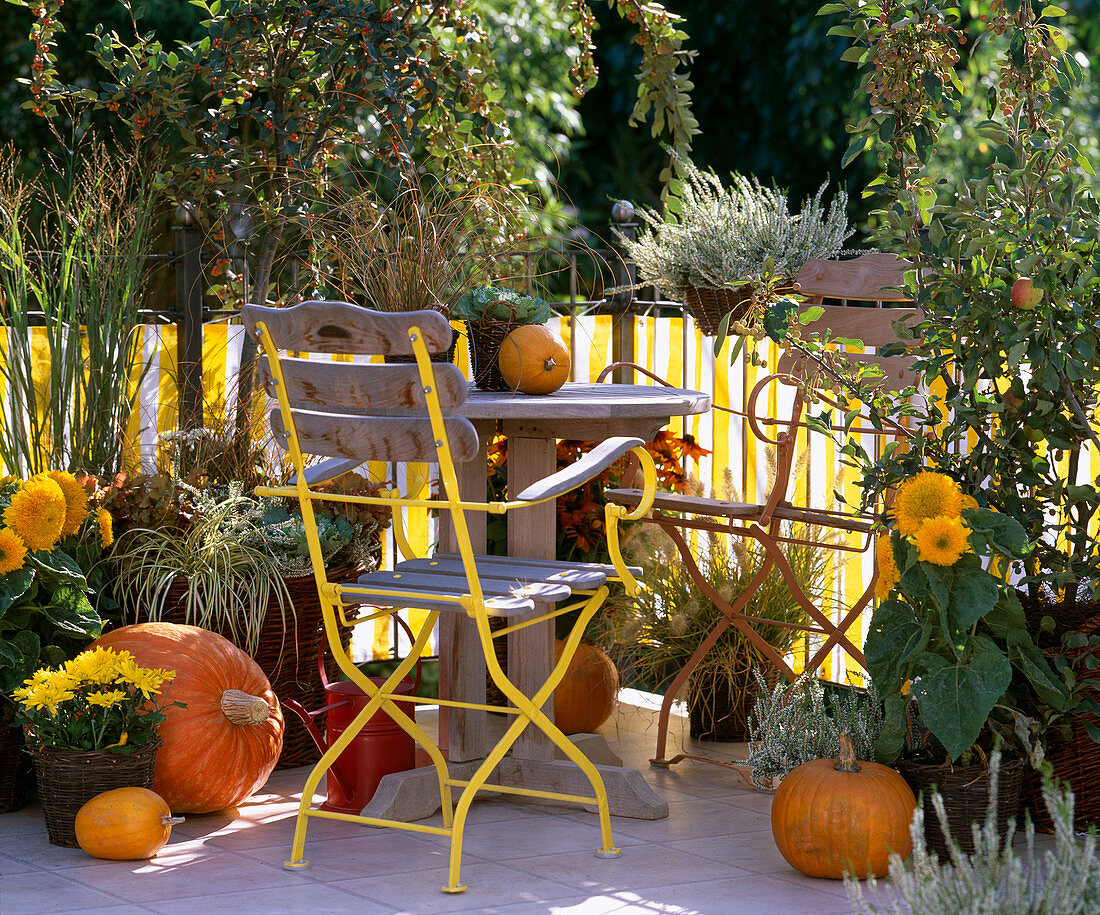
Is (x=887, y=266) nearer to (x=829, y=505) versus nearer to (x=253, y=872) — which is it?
(x=829, y=505)

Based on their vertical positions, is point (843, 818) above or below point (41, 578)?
below

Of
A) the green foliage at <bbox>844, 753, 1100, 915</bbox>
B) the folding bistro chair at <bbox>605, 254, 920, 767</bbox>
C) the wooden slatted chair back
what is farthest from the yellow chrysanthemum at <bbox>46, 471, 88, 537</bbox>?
the green foliage at <bbox>844, 753, 1100, 915</bbox>

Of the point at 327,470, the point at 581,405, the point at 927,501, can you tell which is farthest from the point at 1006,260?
the point at 327,470

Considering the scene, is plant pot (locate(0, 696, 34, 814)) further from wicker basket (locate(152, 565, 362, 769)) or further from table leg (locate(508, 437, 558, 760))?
table leg (locate(508, 437, 558, 760))

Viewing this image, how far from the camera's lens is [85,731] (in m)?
3.12

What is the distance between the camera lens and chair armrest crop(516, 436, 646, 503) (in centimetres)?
276

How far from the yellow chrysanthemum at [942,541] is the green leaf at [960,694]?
219 mm

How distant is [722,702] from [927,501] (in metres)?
1.51

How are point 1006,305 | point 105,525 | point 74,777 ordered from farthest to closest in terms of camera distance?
point 105,525 → point 74,777 → point 1006,305

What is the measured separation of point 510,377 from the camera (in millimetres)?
3410

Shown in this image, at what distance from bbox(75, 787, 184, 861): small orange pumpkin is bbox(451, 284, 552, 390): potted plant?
4.16 ft

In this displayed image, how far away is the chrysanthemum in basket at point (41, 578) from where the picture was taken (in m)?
3.25

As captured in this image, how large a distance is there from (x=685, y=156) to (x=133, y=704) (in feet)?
9.50

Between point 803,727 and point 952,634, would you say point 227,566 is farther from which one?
point 952,634
